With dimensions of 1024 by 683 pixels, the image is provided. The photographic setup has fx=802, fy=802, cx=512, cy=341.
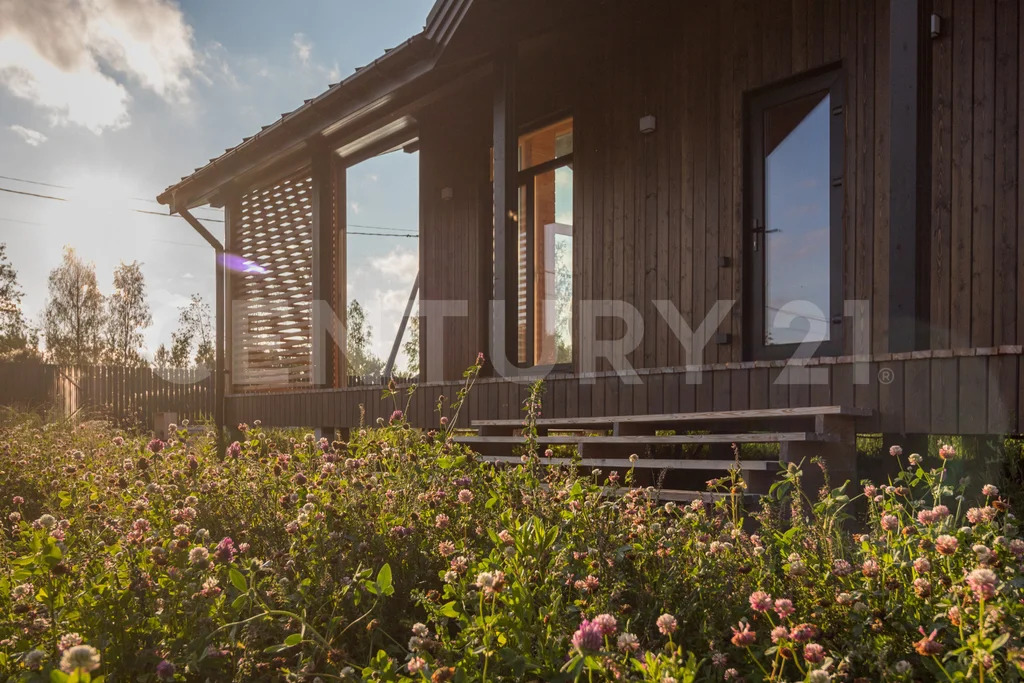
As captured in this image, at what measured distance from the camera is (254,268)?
11.2m

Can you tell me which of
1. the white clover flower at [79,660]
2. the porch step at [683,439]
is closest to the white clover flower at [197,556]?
the white clover flower at [79,660]

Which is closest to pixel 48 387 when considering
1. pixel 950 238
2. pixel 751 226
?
pixel 751 226

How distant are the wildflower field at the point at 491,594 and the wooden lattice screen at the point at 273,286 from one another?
808 centimetres

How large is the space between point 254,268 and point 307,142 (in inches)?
112

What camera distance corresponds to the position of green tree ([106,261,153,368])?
32.1m

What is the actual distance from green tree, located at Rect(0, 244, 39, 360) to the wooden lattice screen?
18142mm

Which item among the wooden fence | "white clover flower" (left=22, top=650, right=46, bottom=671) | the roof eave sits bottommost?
the wooden fence

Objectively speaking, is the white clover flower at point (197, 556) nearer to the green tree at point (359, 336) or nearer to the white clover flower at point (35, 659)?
the white clover flower at point (35, 659)

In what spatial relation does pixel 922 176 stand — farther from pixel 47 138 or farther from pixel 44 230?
pixel 44 230

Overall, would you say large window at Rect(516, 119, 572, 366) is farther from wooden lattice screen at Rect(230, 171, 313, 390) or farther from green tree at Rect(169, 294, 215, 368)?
green tree at Rect(169, 294, 215, 368)

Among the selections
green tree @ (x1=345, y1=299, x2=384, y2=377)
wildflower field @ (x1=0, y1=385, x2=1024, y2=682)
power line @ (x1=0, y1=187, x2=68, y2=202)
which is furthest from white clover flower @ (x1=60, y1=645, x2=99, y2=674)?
power line @ (x1=0, y1=187, x2=68, y2=202)

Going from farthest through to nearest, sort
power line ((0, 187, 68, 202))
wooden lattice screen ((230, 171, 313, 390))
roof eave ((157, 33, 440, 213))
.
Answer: power line ((0, 187, 68, 202)), wooden lattice screen ((230, 171, 313, 390)), roof eave ((157, 33, 440, 213))

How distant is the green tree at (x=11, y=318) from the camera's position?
26.6 metres

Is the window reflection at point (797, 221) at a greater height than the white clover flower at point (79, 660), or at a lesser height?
greater
